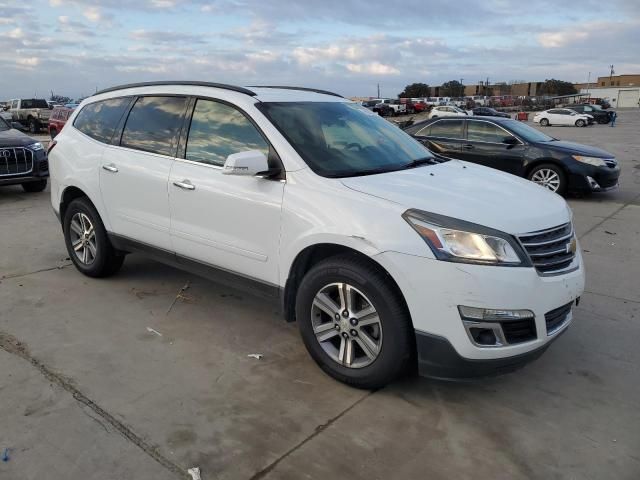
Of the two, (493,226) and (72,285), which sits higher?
(493,226)

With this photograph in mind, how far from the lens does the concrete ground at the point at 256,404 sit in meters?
2.72

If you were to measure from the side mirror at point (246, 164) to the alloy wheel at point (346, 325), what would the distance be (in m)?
0.85

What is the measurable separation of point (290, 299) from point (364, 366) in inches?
26.8

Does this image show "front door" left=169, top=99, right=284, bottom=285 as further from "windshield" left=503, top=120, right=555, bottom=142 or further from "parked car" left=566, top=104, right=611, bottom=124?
"parked car" left=566, top=104, right=611, bottom=124

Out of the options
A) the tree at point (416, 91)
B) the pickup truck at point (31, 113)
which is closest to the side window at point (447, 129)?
the pickup truck at point (31, 113)

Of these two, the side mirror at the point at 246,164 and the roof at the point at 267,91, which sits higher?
the roof at the point at 267,91

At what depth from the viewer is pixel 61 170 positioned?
5.31 m

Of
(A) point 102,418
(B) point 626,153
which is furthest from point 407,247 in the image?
(B) point 626,153

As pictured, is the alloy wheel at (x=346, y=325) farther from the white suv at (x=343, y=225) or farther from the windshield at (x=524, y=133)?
the windshield at (x=524, y=133)

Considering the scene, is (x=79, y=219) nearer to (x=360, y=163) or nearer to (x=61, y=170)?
(x=61, y=170)

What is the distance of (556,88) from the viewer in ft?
385

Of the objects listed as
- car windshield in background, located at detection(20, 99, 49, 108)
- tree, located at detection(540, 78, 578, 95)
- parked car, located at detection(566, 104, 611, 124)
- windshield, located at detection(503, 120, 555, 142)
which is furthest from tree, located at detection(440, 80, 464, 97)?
windshield, located at detection(503, 120, 555, 142)

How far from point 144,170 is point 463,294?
2.79 m

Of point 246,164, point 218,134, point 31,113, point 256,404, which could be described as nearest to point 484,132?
point 218,134
